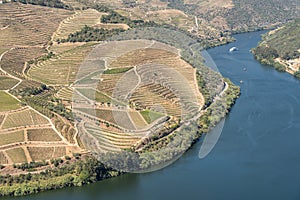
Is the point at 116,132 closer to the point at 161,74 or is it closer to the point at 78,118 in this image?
the point at 78,118

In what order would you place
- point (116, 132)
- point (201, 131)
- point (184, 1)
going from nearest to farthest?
1. point (116, 132)
2. point (201, 131)
3. point (184, 1)

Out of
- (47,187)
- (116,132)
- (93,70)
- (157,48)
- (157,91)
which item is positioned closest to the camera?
(47,187)

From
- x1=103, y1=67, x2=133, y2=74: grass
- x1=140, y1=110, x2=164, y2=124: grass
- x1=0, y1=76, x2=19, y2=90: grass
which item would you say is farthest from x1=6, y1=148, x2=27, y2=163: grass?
x1=103, y1=67, x2=133, y2=74: grass

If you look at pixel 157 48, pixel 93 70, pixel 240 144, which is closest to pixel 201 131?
pixel 240 144

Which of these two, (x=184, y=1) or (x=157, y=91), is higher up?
(x=157, y=91)

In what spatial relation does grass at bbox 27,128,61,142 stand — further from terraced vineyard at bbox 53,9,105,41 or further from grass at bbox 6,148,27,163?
terraced vineyard at bbox 53,9,105,41

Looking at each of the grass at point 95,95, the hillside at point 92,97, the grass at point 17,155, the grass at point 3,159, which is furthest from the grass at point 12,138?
the grass at point 95,95

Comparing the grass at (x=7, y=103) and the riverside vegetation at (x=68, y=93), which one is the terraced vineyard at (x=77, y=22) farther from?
the grass at (x=7, y=103)
